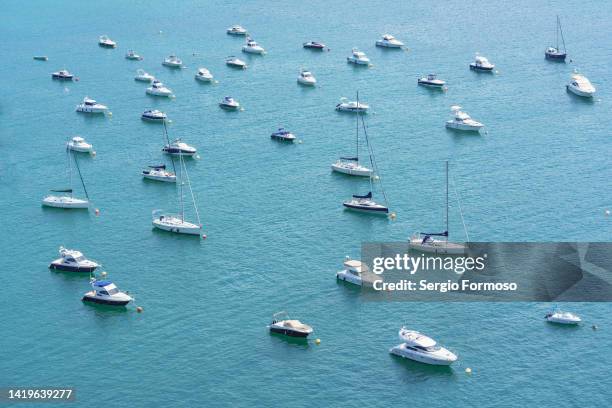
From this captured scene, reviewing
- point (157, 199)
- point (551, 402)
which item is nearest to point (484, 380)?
point (551, 402)

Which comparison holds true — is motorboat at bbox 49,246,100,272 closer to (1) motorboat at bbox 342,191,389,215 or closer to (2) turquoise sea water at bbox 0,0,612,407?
(2) turquoise sea water at bbox 0,0,612,407

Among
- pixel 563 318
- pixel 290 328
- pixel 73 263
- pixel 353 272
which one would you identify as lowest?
pixel 290 328

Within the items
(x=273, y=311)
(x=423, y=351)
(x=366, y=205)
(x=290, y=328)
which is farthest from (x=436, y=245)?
(x=290, y=328)

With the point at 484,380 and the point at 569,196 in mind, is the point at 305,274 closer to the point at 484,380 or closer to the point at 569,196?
the point at 484,380

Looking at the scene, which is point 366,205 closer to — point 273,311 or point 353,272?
point 353,272

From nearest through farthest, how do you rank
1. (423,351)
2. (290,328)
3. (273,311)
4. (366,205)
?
(423,351) → (290,328) → (273,311) → (366,205)

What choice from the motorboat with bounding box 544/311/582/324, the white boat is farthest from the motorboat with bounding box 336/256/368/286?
the motorboat with bounding box 544/311/582/324

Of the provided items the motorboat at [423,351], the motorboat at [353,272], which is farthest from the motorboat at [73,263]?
the motorboat at [423,351]

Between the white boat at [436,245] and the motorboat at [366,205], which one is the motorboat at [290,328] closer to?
the white boat at [436,245]
